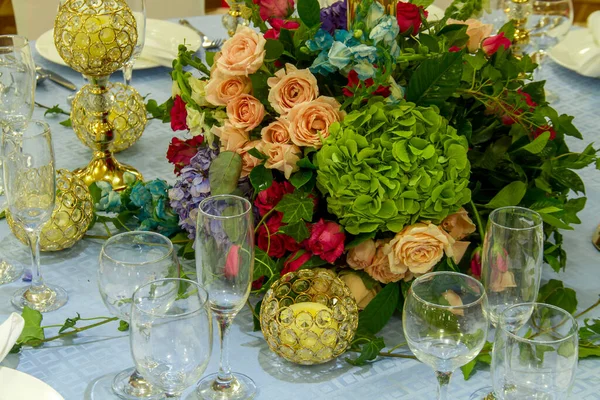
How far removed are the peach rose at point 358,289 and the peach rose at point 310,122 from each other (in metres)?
0.18

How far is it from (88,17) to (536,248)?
32.7 inches

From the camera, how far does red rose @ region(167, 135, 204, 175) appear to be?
1.32 metres

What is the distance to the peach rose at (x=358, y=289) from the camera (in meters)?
1.16

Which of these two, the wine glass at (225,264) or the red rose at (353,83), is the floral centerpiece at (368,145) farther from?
the wine glass at (225,264)

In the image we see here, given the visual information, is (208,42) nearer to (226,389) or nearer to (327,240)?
(327,240)

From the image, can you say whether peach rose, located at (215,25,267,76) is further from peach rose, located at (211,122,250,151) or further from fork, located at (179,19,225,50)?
fork, located at (179,19,225,50)

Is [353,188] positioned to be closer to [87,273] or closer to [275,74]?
[275,74]

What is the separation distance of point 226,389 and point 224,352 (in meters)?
0.05

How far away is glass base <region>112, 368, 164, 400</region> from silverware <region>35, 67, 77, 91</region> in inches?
37.3

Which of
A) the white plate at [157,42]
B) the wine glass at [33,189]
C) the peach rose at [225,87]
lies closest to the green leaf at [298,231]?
the peach rose at [225,87]

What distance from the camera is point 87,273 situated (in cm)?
129

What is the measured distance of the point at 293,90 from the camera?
3.88 ft

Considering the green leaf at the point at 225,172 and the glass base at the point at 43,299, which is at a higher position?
the green leaf at the point at 225,172

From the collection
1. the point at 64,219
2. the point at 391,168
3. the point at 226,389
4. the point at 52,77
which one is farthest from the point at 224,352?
the point at 52,77
